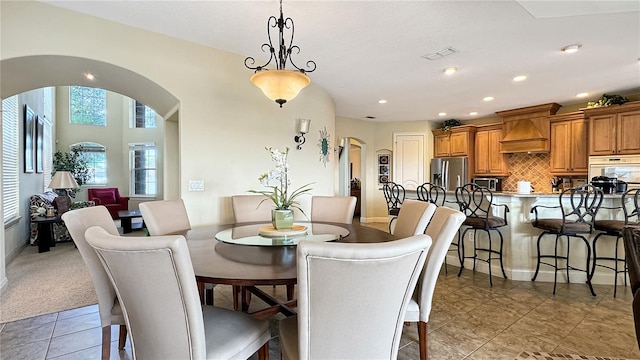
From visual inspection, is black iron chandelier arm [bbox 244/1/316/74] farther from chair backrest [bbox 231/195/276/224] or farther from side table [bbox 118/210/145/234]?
side table [bbox 118/210/145/234]

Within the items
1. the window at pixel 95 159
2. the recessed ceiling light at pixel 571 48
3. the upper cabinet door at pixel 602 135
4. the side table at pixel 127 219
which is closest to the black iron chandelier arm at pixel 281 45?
the recessed ceiling light at pixel 571 48

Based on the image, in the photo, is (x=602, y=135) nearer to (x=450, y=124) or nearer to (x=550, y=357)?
(x=450, y=124)

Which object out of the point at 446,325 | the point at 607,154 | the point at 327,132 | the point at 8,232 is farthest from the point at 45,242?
the point at 607,154

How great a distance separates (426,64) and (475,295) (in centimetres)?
271

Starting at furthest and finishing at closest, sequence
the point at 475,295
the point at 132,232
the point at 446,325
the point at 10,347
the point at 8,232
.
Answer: the point at 132,232, the point at 8,232, the point at 475,295, the point at 446,325, the point at 10,347

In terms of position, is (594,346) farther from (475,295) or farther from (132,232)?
(132,232)

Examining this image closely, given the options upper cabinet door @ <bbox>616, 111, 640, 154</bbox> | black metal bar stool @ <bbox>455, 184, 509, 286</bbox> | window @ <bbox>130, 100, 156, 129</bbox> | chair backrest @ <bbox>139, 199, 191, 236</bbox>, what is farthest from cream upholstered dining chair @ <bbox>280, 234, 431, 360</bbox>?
window @ <bbox>130, 100, 156, 129</bbox>

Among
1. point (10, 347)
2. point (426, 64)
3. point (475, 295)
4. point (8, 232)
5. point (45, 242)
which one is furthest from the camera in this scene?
point (45, 242)

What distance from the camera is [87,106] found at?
886 centimetres

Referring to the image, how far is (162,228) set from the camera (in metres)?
2.43

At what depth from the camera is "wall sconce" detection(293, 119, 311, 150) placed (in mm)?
4074

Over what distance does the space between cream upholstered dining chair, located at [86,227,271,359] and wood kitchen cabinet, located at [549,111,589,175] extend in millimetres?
6376

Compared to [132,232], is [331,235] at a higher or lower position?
higher

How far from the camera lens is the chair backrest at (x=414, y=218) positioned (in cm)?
199
